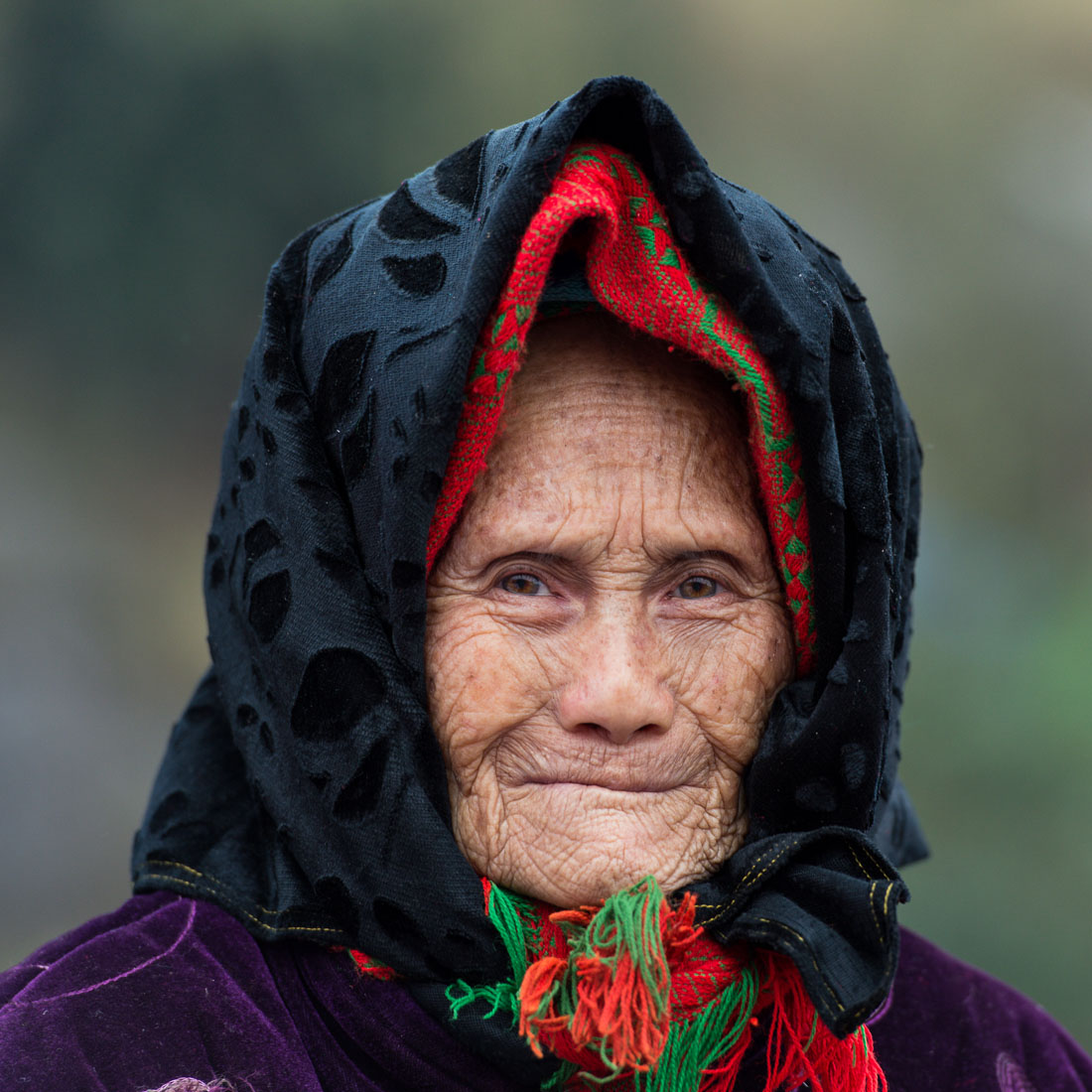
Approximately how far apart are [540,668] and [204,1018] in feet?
2.18

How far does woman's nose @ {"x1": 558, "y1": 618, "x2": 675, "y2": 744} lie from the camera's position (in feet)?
5.60

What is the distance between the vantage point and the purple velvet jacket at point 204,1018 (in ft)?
5.32

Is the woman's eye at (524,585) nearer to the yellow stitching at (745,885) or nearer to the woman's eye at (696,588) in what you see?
the woman's eye at (696,588)

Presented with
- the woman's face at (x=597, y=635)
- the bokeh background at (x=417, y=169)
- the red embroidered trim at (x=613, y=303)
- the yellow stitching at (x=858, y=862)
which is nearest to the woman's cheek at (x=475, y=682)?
the woman's face at (x=597, y=635)

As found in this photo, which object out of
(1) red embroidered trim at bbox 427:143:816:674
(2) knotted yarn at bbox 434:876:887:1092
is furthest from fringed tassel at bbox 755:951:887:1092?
(1) red embroidered trim at bbox 427:143:816:674

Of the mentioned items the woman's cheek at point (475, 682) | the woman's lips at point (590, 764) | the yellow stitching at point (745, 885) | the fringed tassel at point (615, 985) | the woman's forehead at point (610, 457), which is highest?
the woman's forehead at point (610, 457)

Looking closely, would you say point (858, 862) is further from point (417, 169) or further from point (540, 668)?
point (417, 169)

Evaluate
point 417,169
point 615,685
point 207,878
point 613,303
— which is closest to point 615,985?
point 615,685

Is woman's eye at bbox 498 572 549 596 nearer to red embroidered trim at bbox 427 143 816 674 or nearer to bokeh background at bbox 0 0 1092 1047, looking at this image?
red embroidered trim at bbox 427 143 816 674

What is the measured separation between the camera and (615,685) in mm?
1711

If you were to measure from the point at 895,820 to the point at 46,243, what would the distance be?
4662 millimetres

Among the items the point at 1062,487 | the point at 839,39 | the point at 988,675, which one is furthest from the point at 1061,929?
the point at 839,39

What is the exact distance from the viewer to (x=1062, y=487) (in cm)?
579

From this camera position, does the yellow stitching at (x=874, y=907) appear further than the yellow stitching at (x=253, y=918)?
No
